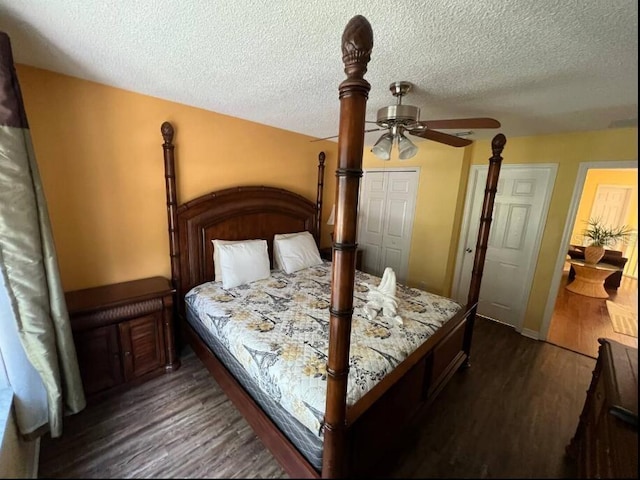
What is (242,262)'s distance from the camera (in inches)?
100

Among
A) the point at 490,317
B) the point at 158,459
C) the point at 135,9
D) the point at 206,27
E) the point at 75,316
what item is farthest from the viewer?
the point at 490,317

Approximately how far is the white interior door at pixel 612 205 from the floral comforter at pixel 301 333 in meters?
1.13

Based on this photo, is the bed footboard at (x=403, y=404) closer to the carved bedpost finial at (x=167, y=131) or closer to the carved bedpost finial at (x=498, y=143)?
the carved bedpost finial at (x=498, y=143)

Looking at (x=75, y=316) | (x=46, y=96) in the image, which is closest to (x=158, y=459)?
(x=75, y=316)

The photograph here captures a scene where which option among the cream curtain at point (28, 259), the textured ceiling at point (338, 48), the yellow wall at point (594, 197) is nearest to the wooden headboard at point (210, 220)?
the textured ceiling at point (338, 48)

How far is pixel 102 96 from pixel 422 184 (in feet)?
11.4

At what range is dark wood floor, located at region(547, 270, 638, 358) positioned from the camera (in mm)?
439

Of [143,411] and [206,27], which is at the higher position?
[206,27]

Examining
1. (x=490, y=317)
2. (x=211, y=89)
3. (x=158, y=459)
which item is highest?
(x=211, y=89)

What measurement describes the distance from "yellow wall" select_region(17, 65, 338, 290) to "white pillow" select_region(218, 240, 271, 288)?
54 centimetres

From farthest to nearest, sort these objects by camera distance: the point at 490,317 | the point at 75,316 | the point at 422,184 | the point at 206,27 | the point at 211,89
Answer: the point at 422,184 → the point at 490,317 → the point at 211,89 → the point at 75,316 → the point at 206,27

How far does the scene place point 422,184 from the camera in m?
3.63

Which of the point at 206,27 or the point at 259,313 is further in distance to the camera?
the point at 259,313

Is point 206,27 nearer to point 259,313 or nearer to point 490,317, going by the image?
point 259,313
